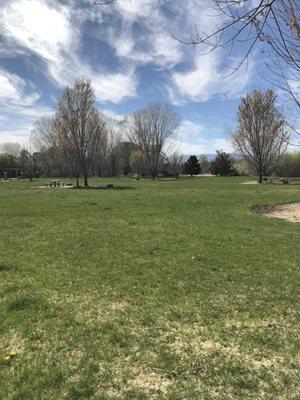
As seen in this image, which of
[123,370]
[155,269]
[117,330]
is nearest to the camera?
[123,370]

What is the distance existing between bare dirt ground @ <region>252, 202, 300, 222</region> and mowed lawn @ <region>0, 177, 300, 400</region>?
200 inches

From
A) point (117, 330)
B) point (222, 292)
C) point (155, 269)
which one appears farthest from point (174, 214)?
point (117, 330)

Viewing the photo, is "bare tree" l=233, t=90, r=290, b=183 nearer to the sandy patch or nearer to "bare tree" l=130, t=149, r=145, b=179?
"bare tree" l=130, t=149, r=145, b=179

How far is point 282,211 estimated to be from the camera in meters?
16.6

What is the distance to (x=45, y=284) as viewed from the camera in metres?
6.21

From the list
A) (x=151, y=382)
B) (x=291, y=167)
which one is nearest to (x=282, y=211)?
(x=151, y=382)

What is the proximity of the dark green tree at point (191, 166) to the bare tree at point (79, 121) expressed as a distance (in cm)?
4589

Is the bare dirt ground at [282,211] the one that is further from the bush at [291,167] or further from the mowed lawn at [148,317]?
the bush at [291,167]

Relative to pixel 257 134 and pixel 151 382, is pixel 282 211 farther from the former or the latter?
pixel 257 134

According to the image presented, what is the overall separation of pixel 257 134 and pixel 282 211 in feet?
96.1

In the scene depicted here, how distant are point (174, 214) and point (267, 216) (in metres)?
3.56

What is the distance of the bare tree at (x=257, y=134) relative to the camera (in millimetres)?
42406

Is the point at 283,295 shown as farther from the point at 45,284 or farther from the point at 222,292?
the point at 45,284

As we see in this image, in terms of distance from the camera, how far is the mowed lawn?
3.56 metres
